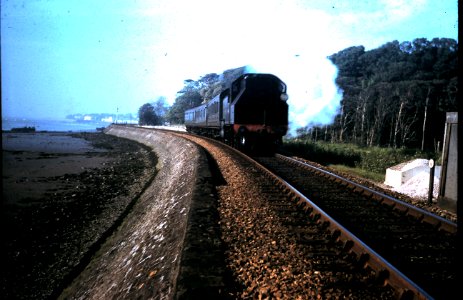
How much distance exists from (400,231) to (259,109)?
1072cm

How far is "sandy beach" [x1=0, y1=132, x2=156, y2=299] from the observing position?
7.12 metres

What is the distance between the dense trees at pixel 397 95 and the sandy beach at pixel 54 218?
66.8 feet

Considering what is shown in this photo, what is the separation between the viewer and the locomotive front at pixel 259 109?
1498 centimetres

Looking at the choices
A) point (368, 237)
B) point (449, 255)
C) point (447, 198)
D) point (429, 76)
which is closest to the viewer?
point (449, 255)

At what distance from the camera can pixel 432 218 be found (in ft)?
17.9

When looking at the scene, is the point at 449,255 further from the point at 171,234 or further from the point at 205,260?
the point at 171,234

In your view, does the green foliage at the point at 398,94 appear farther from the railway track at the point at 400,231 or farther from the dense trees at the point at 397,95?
the railway track at the point at 400,231

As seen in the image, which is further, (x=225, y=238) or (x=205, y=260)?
(x=225, y=238)

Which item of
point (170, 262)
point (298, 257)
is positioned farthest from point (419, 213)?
point (170, 262)

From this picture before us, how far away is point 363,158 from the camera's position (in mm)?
16359

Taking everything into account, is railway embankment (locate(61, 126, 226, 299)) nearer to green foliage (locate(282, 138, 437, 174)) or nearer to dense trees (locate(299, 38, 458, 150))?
green foliage (locate(282, 138, 437, 174))

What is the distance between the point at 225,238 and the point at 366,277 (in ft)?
6.29

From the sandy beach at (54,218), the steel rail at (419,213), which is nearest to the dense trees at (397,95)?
the sandy beach at (54,218)

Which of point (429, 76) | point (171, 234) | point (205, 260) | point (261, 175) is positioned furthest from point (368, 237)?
point (429, 76)
